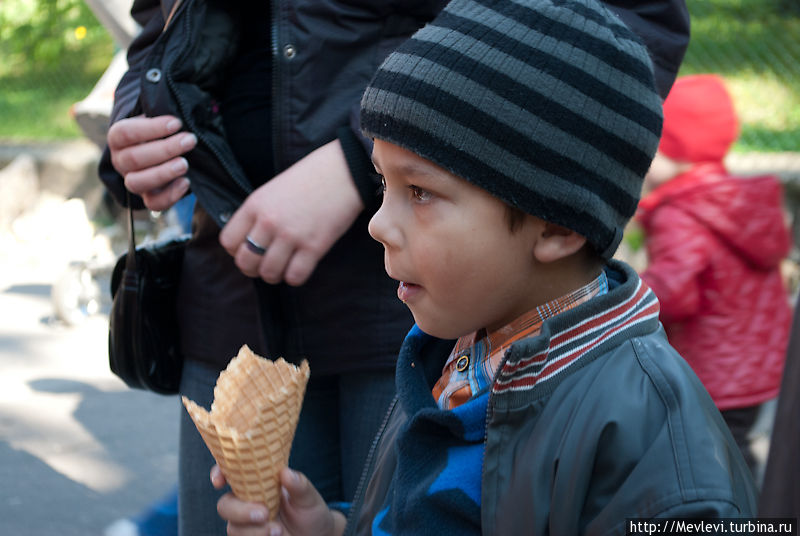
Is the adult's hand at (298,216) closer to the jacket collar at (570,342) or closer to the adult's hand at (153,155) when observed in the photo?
the adult's hand at (153,155)

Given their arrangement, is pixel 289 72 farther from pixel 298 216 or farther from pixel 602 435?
pixel 602 435

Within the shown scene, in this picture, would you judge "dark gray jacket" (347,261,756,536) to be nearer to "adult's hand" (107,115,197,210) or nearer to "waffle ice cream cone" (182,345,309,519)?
"waffle ice cream cone" (182,345,309,519)

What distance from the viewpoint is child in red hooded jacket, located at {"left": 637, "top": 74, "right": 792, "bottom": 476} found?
3053 mm

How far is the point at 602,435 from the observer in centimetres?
115

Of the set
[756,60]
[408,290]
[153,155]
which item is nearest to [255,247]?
[153,155]

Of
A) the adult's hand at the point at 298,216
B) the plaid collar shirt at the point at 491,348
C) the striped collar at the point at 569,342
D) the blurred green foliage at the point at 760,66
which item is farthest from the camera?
the blurred green foliage at the point at 760,66

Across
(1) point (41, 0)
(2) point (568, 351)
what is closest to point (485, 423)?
(2) point (568, 351)

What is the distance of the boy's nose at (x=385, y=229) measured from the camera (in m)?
1.32

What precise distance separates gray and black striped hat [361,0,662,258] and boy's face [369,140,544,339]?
0.04 m

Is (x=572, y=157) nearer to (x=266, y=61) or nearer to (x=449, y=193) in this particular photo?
(x=449, y=193)

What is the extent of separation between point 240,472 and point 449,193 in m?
0.58

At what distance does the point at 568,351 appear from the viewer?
126cm

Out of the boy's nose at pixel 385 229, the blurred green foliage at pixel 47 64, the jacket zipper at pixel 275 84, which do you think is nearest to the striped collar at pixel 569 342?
the boy's nose at pixel 385 229

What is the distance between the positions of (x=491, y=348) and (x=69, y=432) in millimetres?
3685
